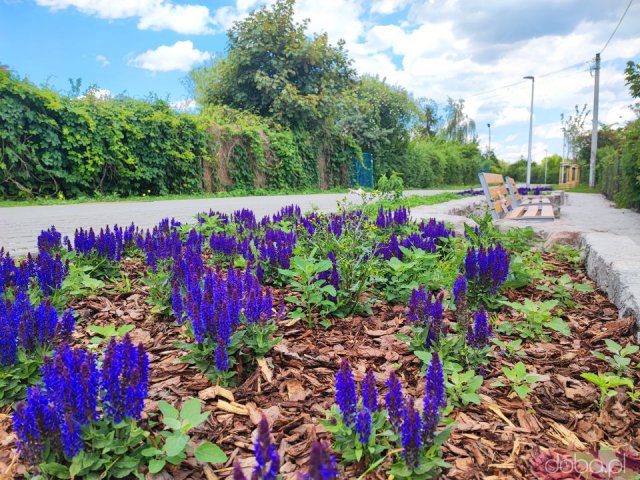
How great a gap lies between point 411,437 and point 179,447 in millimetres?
727

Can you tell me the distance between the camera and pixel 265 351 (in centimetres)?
223

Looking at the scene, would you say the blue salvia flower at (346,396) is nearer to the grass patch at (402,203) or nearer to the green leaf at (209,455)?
the green leaf at (209,455)

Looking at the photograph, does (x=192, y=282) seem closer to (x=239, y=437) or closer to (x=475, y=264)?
(x=239, y=437)

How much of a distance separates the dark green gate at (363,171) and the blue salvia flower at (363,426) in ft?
81.4

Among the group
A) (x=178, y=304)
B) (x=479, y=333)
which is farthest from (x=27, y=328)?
(x=479, y=333)

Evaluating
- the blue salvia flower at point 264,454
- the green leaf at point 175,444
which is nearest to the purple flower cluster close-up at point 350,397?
the blue salvia flower at point 264,454

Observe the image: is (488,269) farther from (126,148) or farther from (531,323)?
(126,148)

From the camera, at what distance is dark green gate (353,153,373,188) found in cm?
2641

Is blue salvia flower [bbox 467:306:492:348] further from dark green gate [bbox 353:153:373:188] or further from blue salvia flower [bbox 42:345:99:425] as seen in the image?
dark green gate [bbox 353:153:373:188]

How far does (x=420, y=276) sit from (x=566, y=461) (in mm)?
1669

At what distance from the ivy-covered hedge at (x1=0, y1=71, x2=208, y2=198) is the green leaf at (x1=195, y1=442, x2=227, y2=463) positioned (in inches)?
472

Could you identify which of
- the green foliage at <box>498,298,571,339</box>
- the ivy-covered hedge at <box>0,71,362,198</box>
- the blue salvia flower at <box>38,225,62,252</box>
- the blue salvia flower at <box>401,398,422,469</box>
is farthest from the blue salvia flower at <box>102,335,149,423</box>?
the ivy-covered hedge at <box>0,71,362,198</box>

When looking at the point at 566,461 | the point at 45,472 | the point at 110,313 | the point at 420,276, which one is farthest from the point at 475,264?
the point at 45,472

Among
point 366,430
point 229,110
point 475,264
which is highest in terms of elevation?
point 229,110
